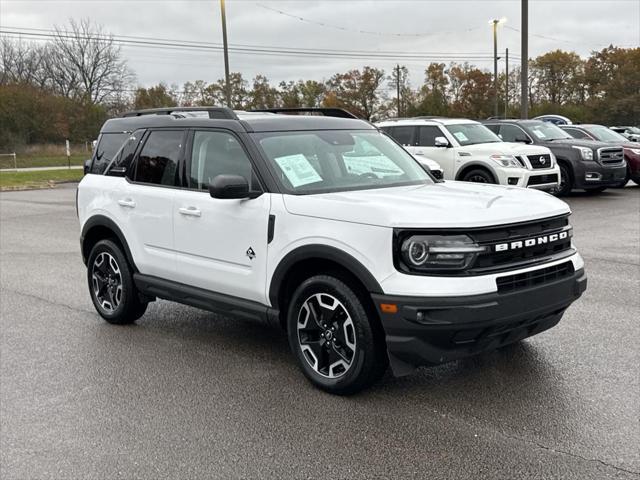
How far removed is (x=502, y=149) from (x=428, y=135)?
71.8 inches

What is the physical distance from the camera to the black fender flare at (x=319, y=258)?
3.92 m

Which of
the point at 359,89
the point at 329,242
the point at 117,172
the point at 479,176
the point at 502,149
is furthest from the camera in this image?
the point at 359,89

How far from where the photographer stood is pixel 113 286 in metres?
6.18

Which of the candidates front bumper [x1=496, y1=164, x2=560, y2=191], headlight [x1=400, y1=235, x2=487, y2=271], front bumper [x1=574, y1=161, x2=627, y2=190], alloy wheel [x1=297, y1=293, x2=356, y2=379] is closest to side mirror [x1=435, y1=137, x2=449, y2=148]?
front bumper [x1=496, y1=164, x2=560, y2=191]

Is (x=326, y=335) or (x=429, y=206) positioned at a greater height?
(x=429, y=206)

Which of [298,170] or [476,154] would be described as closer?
[298,170]

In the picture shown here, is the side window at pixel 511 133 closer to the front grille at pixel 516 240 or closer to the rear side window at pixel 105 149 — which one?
the rear side window at pixel 105 149

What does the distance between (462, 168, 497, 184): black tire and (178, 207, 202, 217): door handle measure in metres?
10.3

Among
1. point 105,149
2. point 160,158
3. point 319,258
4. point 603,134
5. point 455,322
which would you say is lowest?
point 455,322

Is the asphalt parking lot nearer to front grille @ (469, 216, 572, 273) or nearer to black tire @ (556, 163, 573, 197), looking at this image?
front grille @ (469, 216, 572, 273)

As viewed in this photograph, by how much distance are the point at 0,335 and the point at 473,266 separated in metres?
4.36

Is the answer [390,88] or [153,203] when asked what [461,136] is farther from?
[390,88]

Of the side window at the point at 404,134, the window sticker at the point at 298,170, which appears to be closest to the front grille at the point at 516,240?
the window sticker at the point at 298,170

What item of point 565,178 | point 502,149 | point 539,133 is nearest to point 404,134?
point 502,149
